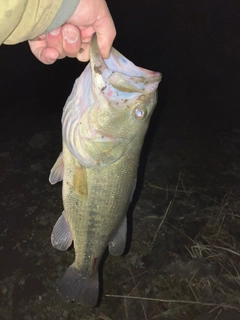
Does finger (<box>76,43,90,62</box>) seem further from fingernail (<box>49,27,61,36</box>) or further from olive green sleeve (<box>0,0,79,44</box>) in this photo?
olive green sleeve (<box>0,0,79,44</box>)

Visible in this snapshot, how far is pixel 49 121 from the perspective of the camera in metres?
4.19

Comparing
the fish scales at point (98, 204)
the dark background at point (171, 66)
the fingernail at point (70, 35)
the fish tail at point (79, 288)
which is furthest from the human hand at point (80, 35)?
the dark background at point (171, 66)

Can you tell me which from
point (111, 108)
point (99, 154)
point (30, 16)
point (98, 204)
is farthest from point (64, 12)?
point (98, 204)

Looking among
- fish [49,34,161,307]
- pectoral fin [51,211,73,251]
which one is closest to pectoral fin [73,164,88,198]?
fish [49,34,161,307]

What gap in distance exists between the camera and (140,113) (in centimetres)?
148

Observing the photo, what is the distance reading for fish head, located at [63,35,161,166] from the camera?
1.39m

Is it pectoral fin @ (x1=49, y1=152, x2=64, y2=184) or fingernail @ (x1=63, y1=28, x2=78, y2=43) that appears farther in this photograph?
pectoral fin @ (x1=49, y1=152, x2=64, y2=184)

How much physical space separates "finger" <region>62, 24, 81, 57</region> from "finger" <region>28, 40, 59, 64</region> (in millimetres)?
51

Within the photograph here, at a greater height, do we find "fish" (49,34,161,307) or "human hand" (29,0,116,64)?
"human hand" (29,0,116,64)

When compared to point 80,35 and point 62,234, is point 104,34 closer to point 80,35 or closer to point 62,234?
point 80,35

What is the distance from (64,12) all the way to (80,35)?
0.21 metres

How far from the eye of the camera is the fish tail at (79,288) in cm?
179

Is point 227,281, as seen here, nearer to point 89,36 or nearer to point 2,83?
point 89,36

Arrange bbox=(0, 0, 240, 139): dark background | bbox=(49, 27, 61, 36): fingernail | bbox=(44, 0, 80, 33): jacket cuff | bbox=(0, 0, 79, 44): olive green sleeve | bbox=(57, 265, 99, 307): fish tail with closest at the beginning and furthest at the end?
bbox=(0, 0, 79, 44): olive green sleeve
bbox=(44, 0, 80, 33): jacket cuff
bbox=(49, 27, 61, 36): fingernail
bbox=(57, 265, 99, 307): fish tail
bbox=(0, 0, 240, 139): dark background
